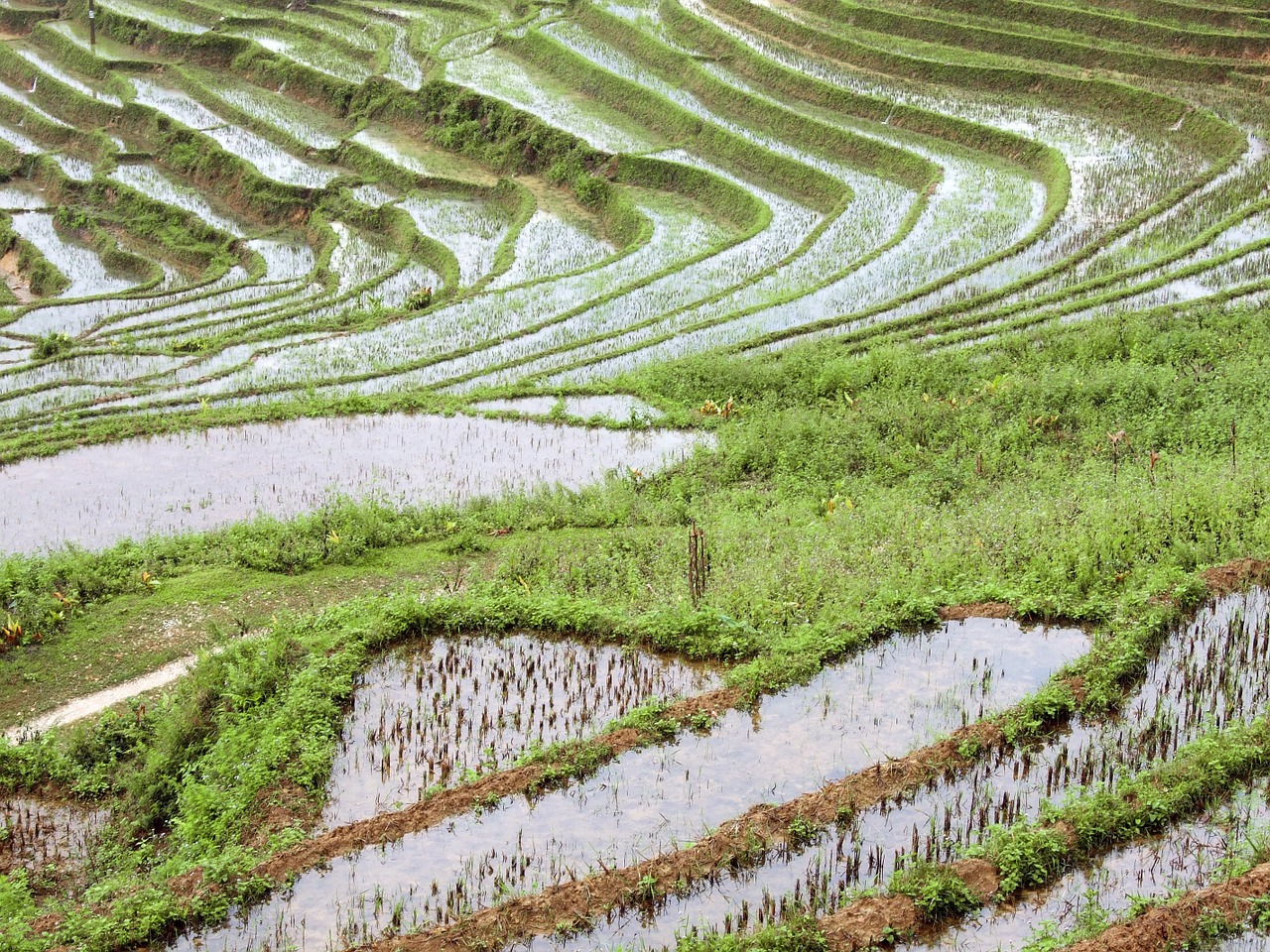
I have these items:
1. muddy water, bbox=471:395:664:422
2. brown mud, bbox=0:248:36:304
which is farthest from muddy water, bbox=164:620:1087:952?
brown mud, bbox=0:248:36:304

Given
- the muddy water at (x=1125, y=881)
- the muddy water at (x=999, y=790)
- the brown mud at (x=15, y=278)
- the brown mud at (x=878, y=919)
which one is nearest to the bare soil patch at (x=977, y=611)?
the muddy water at (x=999, y=790)

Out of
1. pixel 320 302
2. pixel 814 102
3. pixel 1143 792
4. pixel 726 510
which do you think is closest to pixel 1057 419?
pixel 726 510

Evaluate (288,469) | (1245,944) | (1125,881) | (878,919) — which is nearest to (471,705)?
(878,919)

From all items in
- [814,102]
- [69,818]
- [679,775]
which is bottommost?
[69,818]

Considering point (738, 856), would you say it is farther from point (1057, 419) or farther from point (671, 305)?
point (671, 305)

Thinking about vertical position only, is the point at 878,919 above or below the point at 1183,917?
below

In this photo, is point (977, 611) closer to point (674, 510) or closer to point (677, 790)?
point (677, 790)

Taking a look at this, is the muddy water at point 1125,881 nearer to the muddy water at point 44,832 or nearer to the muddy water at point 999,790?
the muddy water at point 999,790
